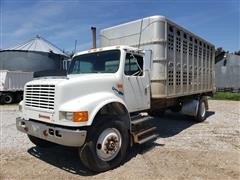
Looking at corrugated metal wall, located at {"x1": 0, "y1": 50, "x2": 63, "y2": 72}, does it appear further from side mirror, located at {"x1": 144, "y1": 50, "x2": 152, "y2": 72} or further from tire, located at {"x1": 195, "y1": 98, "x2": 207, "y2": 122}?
side mirror, located at {"x1": 144, "y1": 50, "x2": 152, "y2": 72}

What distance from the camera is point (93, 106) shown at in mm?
4160

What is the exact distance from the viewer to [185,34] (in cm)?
751

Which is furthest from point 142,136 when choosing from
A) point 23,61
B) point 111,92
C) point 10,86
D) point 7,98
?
point 23,61

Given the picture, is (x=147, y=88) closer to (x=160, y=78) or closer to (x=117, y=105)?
(x=160, y=78)

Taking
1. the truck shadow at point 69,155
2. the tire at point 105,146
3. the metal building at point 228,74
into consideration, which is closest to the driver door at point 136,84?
the tire at point 105,146

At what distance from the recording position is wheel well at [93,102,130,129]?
4.51 metres

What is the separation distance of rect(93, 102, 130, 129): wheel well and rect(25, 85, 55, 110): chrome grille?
3.04 ft

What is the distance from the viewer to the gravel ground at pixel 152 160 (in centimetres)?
424

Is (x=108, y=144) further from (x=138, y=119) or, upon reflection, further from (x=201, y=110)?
(x=201, y=110)

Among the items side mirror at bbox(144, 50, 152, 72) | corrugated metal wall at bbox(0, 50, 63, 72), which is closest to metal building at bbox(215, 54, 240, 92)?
corrugated metal wall at bbox(0, 50, 63, 72)

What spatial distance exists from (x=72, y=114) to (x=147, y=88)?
2.49 metres

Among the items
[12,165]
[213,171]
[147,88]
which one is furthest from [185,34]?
[12,165]

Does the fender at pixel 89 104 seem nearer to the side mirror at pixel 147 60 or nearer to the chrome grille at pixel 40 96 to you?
the chrome grille at pixel 40 96

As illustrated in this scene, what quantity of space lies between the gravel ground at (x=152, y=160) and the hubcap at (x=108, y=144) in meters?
0.31
